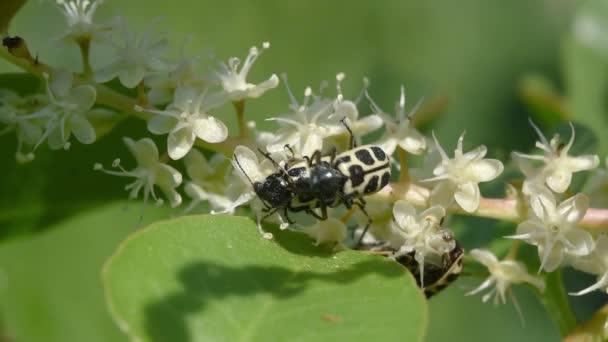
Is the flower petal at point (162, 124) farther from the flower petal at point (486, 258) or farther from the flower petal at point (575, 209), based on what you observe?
the flower petal at point (575, 209)

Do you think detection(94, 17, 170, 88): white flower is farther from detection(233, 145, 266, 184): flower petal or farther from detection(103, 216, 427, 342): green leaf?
detection(103, 216, 427, 342): green leaf

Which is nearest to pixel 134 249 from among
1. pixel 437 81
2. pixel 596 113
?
pixel 596 113

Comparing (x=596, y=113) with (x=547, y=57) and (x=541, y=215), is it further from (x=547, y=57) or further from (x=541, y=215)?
(x=547, y=57)

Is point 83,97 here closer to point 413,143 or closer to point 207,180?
Answer: point 207,180

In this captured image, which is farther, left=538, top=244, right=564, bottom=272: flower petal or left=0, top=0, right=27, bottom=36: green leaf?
left=538, top=244, right=564, bottom=272: flower petal

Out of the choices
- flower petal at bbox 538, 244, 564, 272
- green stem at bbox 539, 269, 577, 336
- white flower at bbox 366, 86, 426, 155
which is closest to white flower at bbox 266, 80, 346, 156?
white flower at bbox 366, 86, 426, 155

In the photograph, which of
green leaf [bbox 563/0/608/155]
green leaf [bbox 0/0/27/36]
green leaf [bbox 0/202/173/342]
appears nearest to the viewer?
green leaf [bbox 0/0/27/36]
